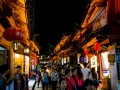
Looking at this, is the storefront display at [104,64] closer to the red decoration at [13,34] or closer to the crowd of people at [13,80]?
the crowd of people at [13,80]

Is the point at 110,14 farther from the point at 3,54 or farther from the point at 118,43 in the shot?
the point at 3,54

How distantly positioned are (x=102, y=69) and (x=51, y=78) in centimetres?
480

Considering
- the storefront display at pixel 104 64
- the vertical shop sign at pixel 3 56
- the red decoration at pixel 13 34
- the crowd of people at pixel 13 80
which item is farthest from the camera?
the storefront display at pixel 104 64

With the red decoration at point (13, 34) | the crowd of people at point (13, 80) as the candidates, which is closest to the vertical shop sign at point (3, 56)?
the crowd of people at point (13, 80)

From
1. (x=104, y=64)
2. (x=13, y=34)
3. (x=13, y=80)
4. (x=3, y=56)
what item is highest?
(x=13, y=34)

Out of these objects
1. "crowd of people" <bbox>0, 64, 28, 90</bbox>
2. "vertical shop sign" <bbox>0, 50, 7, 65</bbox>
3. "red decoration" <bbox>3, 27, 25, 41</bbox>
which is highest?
"red decoration" <bbox>3, 27, 25, 41</bbox>

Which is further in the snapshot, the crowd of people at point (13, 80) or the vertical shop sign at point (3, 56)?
the vertical shop sign at point (3, 56)

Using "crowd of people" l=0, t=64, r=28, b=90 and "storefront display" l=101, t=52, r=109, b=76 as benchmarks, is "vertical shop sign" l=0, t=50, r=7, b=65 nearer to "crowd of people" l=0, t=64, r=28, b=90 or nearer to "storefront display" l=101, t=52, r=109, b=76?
"crowd of people" l=0, t=64, r=28, b=90

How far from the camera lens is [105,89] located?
18.6m

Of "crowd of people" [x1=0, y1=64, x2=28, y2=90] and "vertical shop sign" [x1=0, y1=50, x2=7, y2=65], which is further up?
"vertical shop sign" [x1=0, y1=50, x2=7, y2=65]

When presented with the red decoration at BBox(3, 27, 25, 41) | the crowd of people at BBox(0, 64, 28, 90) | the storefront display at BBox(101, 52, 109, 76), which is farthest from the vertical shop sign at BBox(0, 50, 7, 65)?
the storefront display at BBox(101, 52, 109, 76)

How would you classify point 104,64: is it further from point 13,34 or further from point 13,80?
point 13,34

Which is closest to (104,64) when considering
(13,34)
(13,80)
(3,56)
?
(3,56)

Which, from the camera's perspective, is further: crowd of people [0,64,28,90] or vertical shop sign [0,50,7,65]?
vertical shop sign [0,50,7,65]
